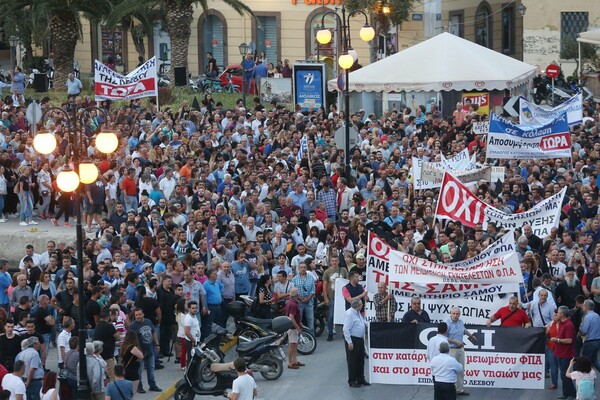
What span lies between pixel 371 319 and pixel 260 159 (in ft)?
35.3

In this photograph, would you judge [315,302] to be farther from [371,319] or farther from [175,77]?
[175,77]

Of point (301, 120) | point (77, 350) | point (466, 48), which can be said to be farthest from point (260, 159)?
point (77, 350)

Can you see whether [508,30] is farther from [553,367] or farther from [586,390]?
[586,390]

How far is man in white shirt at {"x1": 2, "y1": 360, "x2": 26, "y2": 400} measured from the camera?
57.6 feet

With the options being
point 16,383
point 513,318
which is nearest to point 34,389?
point 16,383

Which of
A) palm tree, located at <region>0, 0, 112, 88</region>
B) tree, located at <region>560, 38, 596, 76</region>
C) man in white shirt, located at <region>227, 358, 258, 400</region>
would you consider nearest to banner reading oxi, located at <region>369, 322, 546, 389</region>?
man in white shirt, located at <region>227, 358, 258, 400</region>

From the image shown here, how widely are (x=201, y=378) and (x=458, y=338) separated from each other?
3540mm

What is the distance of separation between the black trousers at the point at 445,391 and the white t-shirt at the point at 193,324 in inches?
161

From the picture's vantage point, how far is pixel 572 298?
21.0 metres

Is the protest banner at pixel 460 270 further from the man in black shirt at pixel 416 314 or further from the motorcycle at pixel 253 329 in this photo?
the motorcycle at pixel 253 329

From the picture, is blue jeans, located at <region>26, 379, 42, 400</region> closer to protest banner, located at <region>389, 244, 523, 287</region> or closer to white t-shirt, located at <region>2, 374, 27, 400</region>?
white t-shirt, located at <region>2, 374, 27, 400</region>

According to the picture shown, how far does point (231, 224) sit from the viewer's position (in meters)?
25.7

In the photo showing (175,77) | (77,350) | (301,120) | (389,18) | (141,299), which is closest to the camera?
(77,350)

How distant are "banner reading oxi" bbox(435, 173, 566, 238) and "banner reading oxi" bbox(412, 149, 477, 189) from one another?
3.30 meters
